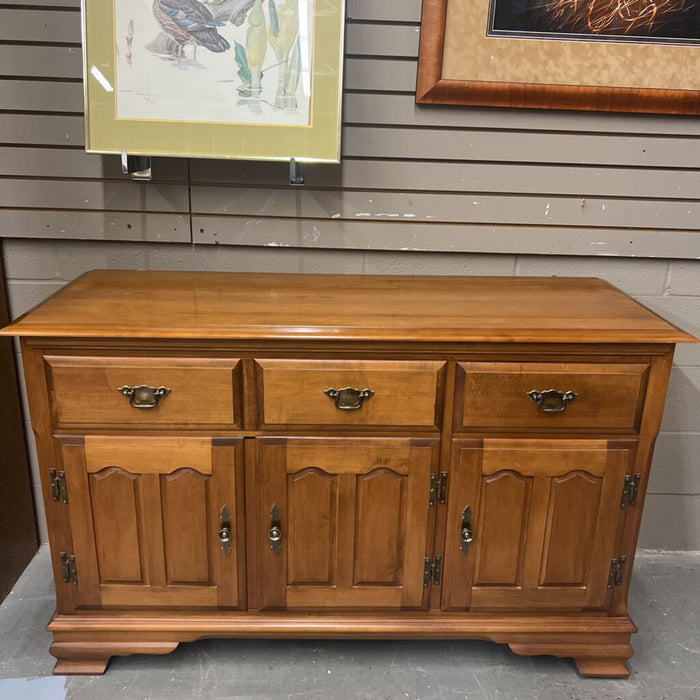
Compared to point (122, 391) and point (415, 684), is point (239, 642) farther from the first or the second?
point (122, 391)

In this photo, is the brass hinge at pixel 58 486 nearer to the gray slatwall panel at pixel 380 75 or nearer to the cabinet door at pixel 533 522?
the cabinet door at pixel 533 522

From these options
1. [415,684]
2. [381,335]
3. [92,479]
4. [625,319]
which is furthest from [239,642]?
[625,319]

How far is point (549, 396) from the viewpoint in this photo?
70.6 inches

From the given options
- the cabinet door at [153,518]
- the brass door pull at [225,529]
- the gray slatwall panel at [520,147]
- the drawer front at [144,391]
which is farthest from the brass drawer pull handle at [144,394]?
the gray slatwall panel at [520,147]

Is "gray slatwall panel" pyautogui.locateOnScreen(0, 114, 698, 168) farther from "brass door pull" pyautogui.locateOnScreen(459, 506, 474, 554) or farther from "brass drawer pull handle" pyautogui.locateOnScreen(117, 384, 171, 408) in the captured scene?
"brass door pull" pyautogui.locateOnScreen(459, 506, 474, 554)

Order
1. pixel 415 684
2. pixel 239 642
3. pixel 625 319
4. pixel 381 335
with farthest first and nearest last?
1. pixel 239 642
2. pixel 415 684
3. pixel 625 319
4. pixel 381 335

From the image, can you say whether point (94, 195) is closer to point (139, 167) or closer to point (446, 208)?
point (139, 167)

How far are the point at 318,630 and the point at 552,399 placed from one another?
96 centimetres

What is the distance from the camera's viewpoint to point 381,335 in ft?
5.61

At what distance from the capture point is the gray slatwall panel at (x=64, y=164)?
2.18m

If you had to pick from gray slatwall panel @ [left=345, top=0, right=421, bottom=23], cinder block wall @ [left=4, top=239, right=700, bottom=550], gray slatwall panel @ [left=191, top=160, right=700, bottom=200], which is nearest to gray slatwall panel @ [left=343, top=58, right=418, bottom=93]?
gray slatwall panel @ [left=345, top=0, right=421, bottom=23]

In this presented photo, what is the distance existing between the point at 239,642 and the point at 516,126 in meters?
1.88

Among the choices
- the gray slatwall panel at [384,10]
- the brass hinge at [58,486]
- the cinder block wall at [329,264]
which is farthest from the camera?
the cinder block wall at [329,264]

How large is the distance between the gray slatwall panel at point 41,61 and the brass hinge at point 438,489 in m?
1.64
